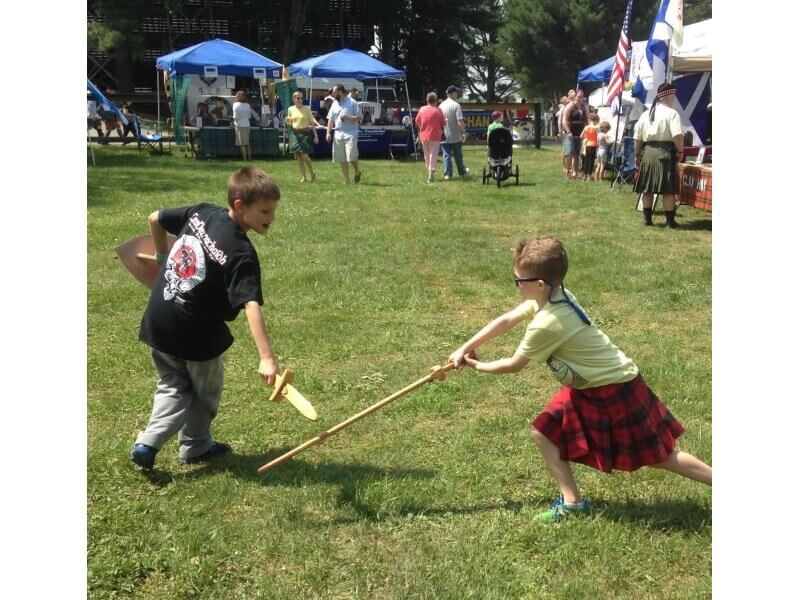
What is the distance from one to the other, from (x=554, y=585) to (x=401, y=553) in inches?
24.7

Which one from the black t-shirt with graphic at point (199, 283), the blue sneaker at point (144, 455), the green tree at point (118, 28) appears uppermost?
the green tree at point (118, 28)

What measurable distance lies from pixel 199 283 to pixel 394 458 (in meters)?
1.35

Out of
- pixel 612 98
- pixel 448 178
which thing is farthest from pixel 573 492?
pixel 612 98

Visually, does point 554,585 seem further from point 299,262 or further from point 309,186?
point 309,186

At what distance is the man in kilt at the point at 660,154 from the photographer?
35.4 ft

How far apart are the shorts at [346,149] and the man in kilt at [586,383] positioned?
40.8 feet

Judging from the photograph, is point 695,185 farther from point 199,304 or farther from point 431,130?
point 199,304

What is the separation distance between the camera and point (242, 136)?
67.9 feet

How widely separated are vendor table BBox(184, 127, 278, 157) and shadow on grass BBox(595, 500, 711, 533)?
1914 centimetres

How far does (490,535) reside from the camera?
3439 mm

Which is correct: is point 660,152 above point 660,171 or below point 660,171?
above

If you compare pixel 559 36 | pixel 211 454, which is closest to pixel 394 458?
pixel 211 454

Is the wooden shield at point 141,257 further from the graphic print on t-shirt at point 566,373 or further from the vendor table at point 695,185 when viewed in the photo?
the vendor table at point 695,185

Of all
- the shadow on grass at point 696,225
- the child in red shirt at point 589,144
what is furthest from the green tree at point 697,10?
the shadow on grass at point 696,225
